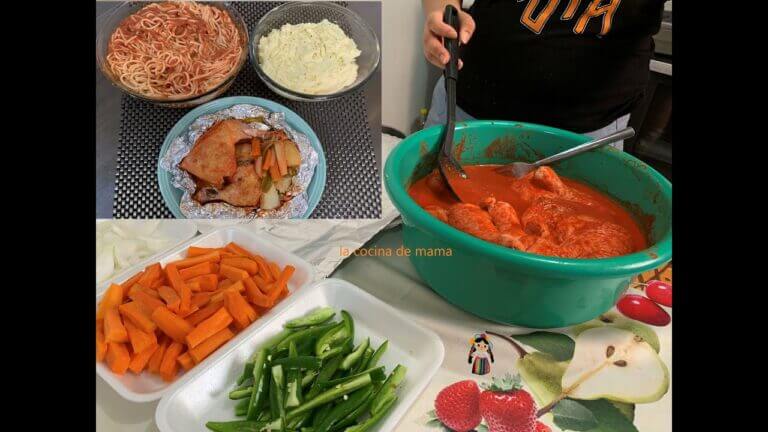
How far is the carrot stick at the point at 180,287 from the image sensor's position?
635 mm

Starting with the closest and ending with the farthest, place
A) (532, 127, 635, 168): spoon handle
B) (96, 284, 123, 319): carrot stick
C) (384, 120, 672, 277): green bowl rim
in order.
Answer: (384, 120, 672, 277): green bowl rim, (96, 284, 123, 319): carrot stick, (532, 127, 635, 168): spoon handle

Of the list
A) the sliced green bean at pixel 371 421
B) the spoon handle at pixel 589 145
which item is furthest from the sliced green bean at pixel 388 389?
the spoon handle at pixel 589 145

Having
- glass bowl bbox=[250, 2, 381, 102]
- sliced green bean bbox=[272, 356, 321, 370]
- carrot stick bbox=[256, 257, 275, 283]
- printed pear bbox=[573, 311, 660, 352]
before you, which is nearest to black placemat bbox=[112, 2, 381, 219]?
glass bowl bbox=[250, 2, 381, 102]

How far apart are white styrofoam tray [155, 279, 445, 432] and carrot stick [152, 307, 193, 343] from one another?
0.07 m

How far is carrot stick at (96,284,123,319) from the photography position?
24.4 inches

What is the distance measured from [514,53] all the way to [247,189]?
0.50 meters

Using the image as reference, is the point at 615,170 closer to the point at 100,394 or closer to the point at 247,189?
the point at 247,189

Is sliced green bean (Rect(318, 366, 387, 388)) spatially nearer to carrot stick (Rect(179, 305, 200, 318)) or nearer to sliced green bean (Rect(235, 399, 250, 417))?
sliced green bean (Rect(235, 399, 250, 417))

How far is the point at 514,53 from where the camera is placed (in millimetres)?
811

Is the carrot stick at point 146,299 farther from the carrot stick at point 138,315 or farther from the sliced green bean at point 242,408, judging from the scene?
the sliced green bean at point 242,408

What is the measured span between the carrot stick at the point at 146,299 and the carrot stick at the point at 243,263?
109mm

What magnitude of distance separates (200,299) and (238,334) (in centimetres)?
9

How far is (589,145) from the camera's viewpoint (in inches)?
30.0

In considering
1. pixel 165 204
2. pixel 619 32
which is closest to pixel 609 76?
pixel 619 32
